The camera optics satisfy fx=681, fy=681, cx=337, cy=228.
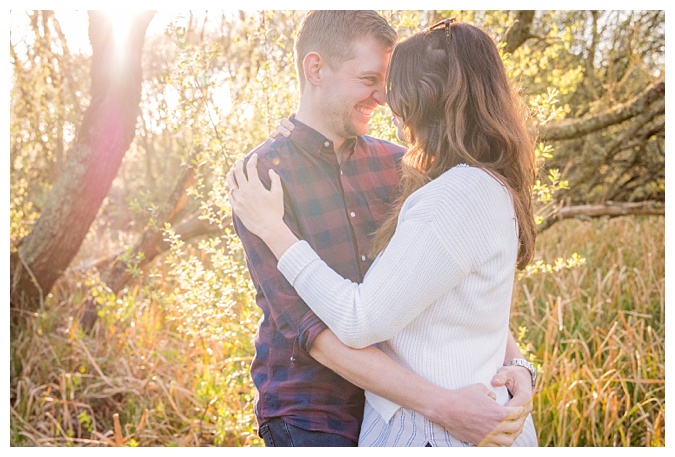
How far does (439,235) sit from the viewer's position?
47.4 inches

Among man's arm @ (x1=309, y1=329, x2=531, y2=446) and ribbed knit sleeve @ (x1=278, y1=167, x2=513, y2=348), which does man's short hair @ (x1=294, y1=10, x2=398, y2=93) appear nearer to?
ribbed knit sleeve @ (x1=278, y1=167, x2=513, y2=348)

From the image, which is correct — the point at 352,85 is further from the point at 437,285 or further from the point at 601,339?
the point at 601,339

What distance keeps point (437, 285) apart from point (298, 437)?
0.49m

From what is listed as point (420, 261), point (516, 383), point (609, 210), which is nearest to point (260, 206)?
point (420, 261)

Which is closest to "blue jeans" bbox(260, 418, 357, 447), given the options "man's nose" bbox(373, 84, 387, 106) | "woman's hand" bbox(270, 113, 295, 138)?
"woman's hand" bbox(270, 113, 295, 138)

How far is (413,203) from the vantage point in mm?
1266

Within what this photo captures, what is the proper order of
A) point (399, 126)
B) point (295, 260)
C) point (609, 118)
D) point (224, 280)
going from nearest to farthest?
point (295, 260) → point (399, 126) → point (224, 280) → point (609, 118)

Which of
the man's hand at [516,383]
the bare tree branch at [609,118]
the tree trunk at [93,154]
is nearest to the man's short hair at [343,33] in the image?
the man's hand at [516,383]

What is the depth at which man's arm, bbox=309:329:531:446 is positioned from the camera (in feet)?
4.20

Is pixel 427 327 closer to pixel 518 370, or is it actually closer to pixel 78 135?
pixel 518 370

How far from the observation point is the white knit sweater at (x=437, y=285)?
1.21 m

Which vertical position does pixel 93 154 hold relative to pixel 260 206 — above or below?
above
